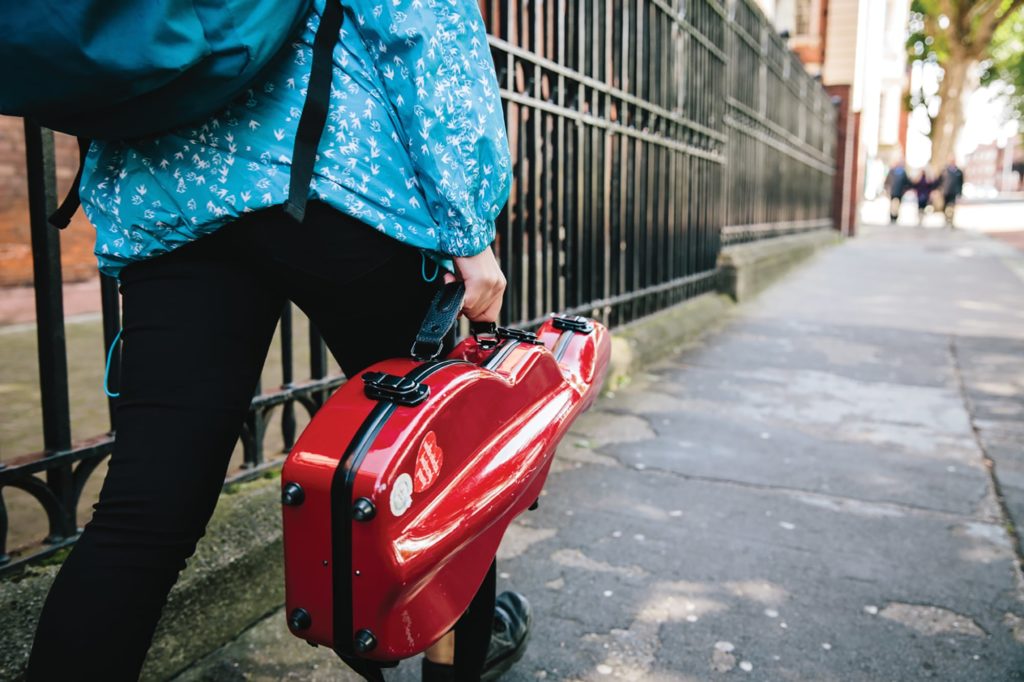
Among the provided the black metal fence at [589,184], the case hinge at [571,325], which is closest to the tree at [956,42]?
the black metal fence at [589,184]

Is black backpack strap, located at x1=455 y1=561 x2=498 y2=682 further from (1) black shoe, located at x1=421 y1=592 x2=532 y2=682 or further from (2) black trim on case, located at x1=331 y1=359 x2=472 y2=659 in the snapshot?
(2) black trim on case, located at x1=331 y1=359 x2=472 y2=659

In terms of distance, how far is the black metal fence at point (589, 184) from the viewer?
1984mm

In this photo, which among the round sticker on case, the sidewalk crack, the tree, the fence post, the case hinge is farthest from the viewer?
the tree

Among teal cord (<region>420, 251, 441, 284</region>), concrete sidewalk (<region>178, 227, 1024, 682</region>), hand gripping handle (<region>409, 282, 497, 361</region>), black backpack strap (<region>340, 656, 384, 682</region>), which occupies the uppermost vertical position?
teal cord (<region>420, 251, 441, 284</region>)

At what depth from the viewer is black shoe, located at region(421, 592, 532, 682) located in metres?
1.87

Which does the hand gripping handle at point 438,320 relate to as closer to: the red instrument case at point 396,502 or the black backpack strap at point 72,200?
the red instrument case at point 396,502

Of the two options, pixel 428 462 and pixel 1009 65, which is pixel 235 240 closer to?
pixel 428 462

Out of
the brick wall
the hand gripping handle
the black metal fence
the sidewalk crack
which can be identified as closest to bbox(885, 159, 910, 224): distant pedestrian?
the black metal fence

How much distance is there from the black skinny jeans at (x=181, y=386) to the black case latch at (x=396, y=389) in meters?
0.13

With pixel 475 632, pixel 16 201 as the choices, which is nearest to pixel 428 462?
pixel 475 632

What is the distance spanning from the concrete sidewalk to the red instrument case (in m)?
0.87

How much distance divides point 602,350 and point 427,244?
2.18ft

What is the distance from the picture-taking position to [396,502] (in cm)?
113

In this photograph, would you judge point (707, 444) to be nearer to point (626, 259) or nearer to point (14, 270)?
point (626, 259)
